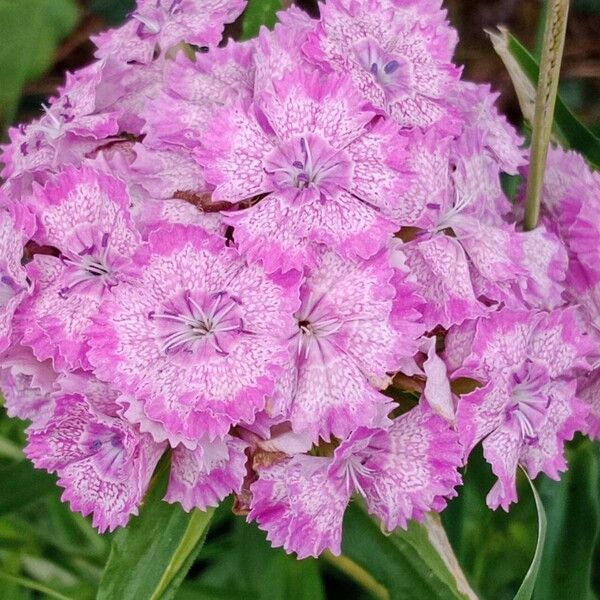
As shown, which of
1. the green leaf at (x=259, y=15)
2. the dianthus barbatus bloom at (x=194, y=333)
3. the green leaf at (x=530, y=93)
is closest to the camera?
the dianthus barbatus bloom at (x=194, y=333)

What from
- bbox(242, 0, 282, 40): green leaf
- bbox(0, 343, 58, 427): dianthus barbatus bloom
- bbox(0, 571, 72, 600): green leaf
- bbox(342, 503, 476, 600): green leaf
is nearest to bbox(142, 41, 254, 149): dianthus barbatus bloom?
bbox(0, 343, 58, 427): dianthus barbatus bloom

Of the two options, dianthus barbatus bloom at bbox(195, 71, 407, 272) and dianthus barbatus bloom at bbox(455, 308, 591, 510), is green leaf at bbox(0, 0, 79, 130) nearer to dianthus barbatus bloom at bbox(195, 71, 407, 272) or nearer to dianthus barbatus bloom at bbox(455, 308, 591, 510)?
dianthus barbatus bloom at bbox(195, 71, 407, 272)

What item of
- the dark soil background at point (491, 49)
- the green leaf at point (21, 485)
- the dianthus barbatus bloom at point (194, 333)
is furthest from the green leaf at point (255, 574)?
the dark soil background at point (491, 49)

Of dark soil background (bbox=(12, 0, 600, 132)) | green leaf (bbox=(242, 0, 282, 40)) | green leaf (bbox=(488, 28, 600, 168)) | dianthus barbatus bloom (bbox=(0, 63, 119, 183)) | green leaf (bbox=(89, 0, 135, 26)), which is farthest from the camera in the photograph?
dark soil background (bbox=(12, 0, 600, 132))

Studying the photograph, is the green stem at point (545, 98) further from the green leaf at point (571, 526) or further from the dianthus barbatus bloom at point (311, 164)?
the green leaf at point (571, 526)

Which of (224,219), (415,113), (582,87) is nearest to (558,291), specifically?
(415,113)

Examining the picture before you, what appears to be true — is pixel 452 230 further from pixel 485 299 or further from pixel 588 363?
pixel 588 363

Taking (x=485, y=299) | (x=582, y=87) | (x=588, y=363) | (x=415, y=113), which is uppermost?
(x=415, y=113)
